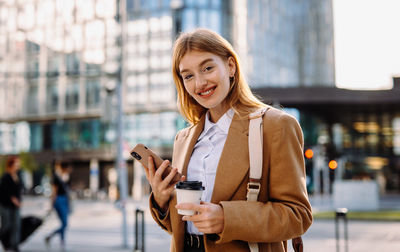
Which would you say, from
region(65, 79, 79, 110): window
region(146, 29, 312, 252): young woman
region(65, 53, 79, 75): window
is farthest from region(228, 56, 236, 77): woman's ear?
region(65, 79, 79, 110): window

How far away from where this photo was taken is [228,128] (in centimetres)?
206

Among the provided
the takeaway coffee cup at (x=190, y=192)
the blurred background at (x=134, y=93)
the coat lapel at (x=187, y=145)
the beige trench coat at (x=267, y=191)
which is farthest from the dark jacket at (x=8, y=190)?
the blurred background at (x=134, y=93)

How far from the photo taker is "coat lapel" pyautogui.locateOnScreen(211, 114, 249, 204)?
72.1 inches

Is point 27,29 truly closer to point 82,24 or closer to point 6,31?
point 6,31

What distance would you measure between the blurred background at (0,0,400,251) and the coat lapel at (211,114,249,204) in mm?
33030

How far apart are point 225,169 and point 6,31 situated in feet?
186

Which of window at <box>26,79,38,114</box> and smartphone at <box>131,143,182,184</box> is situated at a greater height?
window at <box>26,79,38,114</box>

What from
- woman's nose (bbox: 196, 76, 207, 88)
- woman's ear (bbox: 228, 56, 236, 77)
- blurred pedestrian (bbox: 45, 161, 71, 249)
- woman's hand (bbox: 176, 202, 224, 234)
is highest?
woman's ear (bbox: 228, 56, 236, 77)

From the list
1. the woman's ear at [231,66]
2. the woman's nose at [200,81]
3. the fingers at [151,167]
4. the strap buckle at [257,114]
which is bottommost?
the fingers at [151,167]

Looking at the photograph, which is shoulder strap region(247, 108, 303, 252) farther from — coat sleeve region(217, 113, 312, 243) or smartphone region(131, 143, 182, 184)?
smartphone region(131, 143, 182, 184)

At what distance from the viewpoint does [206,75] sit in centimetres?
199

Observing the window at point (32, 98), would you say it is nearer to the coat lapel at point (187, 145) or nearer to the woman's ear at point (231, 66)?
the coat lapel at point (187, 145)

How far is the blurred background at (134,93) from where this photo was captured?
4016 centimetres

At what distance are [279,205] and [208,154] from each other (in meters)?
0.45
